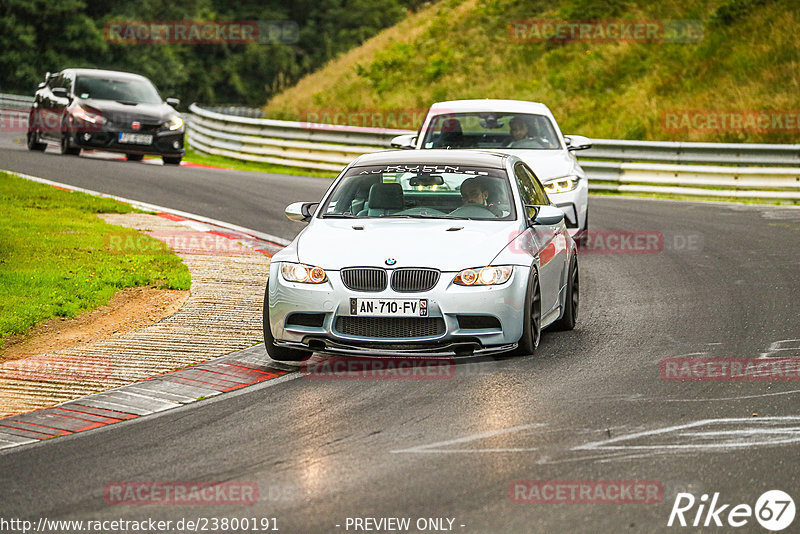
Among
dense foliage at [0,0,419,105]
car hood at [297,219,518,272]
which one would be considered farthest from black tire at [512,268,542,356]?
dense foliage at [0,0,419,105]

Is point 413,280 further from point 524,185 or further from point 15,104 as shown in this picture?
point 15,104

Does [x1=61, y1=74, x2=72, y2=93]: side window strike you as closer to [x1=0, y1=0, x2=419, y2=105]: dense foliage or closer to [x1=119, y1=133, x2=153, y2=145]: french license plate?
[x1=119, y1=133, x2=153, y2=145]: french license plate

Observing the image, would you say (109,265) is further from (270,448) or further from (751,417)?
(751,417)

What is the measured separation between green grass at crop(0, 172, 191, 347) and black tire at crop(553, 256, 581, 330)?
3.85m

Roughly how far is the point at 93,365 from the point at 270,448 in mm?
2641

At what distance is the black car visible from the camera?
25.0 m

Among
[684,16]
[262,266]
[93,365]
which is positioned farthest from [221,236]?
[684,16]

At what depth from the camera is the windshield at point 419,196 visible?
992 cm

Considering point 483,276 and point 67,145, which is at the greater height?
point 483,276
